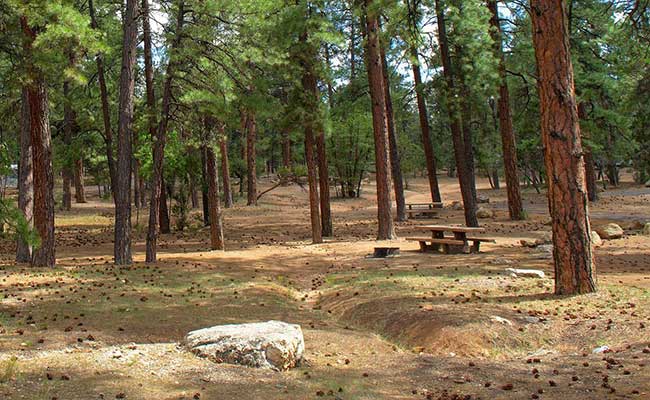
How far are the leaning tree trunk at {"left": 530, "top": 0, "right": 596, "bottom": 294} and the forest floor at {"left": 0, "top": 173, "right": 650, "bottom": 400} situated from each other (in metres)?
0.47

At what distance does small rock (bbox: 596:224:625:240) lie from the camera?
17.2m

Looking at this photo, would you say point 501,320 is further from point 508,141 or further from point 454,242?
point 508,141

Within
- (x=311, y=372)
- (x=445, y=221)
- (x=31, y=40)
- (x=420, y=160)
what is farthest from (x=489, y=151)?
(x=311, y=372)

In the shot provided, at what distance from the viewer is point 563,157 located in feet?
29.1

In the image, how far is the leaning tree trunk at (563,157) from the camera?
29.0 ft

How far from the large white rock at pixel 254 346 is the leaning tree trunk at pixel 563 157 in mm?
4408

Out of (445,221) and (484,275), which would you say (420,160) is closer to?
(445,221)

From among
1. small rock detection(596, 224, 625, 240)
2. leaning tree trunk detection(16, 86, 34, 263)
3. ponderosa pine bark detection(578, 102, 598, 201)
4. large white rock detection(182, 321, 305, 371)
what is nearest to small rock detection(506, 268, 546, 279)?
large white rock detection(182, 321, 305, 371)

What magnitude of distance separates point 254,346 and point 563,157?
17.2ft

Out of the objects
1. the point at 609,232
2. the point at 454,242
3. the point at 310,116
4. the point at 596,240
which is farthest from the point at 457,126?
the point at 454,242

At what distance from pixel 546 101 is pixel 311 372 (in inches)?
210

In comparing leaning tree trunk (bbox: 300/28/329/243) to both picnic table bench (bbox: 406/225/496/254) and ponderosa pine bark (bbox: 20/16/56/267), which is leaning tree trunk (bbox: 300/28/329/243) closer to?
picnic table bench (bbox: 406/225/496/254)

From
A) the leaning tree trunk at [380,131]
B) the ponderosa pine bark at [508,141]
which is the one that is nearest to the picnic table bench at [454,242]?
the leaning tree trunk at [380,131]

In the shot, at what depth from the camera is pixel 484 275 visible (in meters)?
11.7
